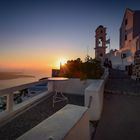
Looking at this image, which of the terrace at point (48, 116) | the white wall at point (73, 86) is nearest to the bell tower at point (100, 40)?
the white wall at point (73, 86)

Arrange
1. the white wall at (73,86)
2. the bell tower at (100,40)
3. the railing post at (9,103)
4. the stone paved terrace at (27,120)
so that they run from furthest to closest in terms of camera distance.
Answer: the bell tower at (100,40)
the white wall at (73,86)
the railing post at (9,103)
the stone paved terrace at (27,120)

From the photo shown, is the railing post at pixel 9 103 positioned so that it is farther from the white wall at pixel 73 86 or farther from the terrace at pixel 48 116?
the white wall at pixel 73 86

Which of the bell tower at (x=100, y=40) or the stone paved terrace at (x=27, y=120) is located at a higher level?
the bell tower at (x=100, y=40)

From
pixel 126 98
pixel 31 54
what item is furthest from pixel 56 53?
pixel 126 98

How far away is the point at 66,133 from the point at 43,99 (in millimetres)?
4515

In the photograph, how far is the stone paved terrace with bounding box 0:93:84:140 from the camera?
3.04 meters

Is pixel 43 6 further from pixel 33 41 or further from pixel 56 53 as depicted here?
pixel 56 53

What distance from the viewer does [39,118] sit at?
3879 millimetres

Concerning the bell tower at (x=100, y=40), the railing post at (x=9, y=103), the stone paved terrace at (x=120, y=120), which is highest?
the bell tower at (x=100, y=40)

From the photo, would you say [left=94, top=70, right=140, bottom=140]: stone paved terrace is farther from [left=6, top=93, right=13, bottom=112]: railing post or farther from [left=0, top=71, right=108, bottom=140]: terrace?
[left=6, top=93, right=13, bottom=112]: railing post

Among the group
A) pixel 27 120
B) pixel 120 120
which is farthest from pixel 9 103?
pixel 120 120

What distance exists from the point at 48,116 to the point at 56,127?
2651mm

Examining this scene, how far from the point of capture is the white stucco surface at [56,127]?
4.32 ft

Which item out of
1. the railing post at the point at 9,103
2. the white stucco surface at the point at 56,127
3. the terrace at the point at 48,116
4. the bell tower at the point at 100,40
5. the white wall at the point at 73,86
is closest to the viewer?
the white stucco surface at the point at 56,127
